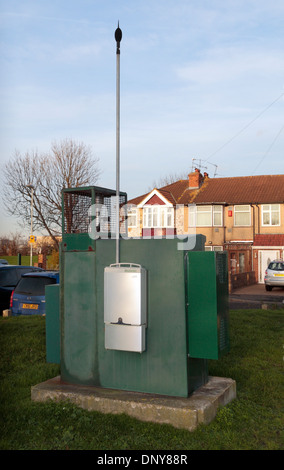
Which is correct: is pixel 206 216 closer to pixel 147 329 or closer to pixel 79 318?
pixel 79 318

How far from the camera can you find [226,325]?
5.36m

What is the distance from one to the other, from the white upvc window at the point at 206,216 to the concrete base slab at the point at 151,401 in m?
31.0

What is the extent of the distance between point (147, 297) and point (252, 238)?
31302 millimetres

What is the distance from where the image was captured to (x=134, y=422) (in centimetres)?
475

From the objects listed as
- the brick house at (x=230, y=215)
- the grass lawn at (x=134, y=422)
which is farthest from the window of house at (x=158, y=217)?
the grass lawn at (x=134, y=422)

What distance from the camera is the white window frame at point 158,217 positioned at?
38656 mm

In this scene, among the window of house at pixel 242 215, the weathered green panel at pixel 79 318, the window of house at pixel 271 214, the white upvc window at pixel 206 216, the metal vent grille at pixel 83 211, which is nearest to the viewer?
the weathered green panel at pixel 79 318

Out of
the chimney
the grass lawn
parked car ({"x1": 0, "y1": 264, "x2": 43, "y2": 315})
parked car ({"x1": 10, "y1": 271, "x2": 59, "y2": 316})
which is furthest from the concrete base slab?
the chimney

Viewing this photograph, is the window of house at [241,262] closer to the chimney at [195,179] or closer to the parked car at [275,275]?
the parked car at [275,275]

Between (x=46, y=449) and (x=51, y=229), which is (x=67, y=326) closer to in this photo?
(x=46, y=449)

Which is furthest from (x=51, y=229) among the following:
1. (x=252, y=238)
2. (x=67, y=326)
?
(x=67, y=326)

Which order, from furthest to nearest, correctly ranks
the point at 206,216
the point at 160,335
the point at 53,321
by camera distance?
1. the point at 206,216
2. the point at 53,321
3. the point at 160,335

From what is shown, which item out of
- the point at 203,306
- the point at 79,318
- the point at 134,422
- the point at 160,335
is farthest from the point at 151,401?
the point at 79,318

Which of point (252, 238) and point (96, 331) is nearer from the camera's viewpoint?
point (96, 331)
